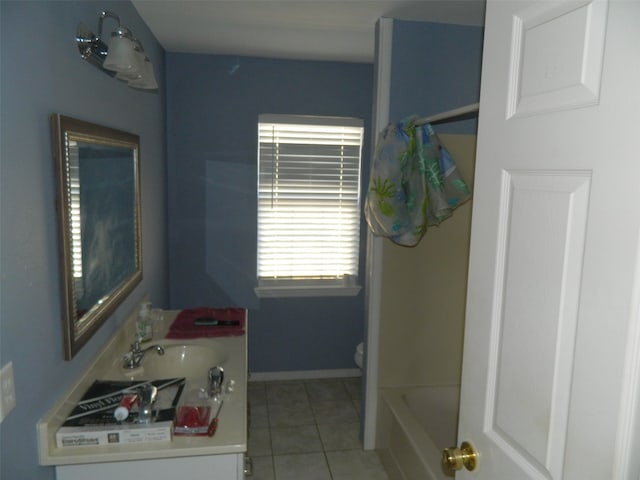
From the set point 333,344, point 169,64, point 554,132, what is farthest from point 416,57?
point 333,344

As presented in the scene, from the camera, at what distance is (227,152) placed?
3.46 m

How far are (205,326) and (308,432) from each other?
1137mm

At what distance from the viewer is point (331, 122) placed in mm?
3494

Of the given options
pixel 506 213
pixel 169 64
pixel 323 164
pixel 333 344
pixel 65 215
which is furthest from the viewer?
pixel 333 344

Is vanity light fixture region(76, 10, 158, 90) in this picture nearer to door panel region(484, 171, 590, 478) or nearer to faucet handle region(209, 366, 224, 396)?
faucet handle region(209, 366, 224, 396)

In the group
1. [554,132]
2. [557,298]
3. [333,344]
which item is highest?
[554,132]

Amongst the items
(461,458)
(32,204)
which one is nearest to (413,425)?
(461,458)

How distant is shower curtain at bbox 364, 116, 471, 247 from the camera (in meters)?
2.34

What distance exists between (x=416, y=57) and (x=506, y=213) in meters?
1.86

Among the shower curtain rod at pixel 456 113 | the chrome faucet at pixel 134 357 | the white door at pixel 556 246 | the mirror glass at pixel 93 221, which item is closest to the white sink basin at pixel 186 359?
the chrome faucet at pixel 134 357

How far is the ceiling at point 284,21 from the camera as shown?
2.35m

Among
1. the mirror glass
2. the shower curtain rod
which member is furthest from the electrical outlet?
the shower curtain rod

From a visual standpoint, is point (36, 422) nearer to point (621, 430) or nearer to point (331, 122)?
point (621, 430)

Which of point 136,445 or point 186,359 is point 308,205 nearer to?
point 186,359
